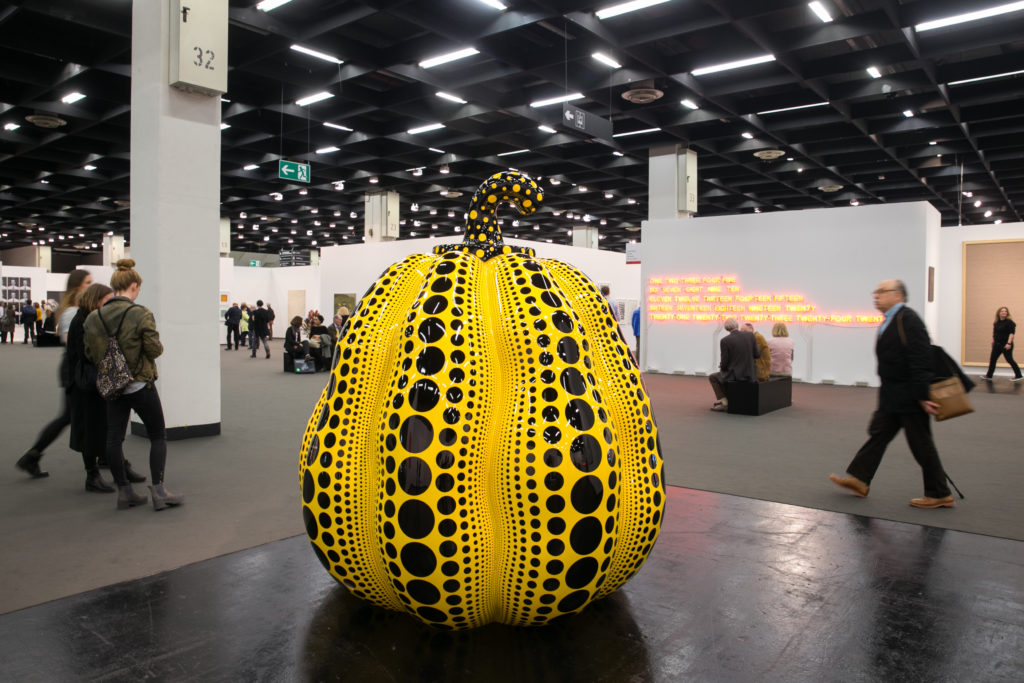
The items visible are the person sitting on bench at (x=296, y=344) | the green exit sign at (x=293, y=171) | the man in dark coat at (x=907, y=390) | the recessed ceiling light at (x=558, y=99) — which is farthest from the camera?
the person sitting on bench at (x=296, y=344)

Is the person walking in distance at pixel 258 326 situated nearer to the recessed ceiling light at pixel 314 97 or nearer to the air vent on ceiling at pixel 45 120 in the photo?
the air vent on ceiling at pixel 45 120

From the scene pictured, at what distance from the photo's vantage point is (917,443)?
15.9ft

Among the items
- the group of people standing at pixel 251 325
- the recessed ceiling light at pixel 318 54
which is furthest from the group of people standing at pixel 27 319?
the recessed ceiling light at pixel 318 54

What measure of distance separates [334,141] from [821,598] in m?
15.3

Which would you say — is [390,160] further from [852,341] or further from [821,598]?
[821,598]

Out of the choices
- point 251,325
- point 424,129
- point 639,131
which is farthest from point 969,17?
point 251,325

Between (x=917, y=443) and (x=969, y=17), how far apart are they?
25.7 ft

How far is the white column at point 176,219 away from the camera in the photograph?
6977 mm

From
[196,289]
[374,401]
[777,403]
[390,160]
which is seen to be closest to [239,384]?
[196,289]

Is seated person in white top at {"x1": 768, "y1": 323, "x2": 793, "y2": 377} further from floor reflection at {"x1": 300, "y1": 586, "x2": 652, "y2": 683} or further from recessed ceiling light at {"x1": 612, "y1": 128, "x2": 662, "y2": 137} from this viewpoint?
floor reflection at {"x1": 300, "y1": 586, "x2": 652, "y2": 683}

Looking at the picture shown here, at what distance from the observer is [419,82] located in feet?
39.2

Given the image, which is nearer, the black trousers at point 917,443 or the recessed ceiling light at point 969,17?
the black trousers at point 917,443

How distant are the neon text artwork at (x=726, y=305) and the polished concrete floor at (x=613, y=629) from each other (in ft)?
36.8

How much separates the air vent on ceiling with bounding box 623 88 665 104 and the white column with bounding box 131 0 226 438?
730 centimetres
